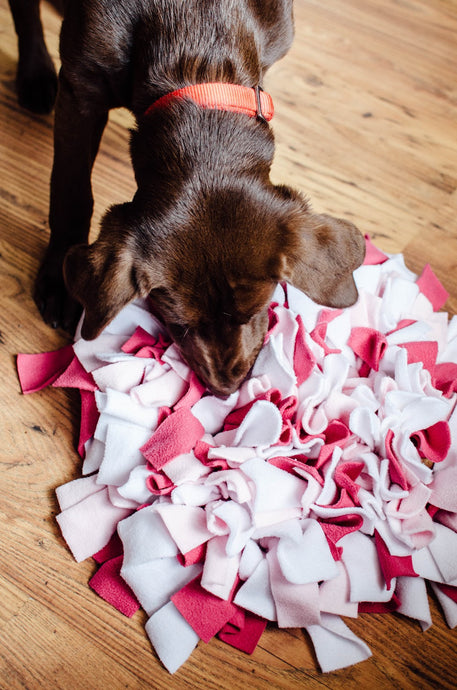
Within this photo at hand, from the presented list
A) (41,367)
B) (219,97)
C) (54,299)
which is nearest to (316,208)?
(219,97)

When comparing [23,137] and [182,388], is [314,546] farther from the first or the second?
[23,137]

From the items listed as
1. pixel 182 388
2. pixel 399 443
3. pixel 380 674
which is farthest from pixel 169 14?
pixel 380 674

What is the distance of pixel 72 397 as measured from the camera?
1.79 m

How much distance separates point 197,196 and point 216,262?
0.16m

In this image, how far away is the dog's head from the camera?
4.31ft

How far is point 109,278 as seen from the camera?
1332 millimetres

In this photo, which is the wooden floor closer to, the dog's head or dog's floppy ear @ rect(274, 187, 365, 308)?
the dog's head

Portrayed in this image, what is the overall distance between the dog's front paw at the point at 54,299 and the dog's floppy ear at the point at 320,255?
0.82m

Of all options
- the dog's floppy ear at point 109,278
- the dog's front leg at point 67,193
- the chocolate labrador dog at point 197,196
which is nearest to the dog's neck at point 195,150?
the chocolate labrador dog at point 197,196

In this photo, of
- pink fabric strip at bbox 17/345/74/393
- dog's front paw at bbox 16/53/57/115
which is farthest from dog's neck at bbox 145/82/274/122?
dog's front paw at bbox 16/53/57/115

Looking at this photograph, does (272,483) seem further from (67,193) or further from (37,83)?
(37,83)

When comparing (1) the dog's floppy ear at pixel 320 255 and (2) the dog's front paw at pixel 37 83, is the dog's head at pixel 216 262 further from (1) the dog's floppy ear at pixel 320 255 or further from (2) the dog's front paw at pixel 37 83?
(2) the dog's front paw at pixel 37 83

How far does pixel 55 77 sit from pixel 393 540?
2.11m

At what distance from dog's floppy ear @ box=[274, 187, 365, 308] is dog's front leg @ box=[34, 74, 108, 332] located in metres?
0.69
